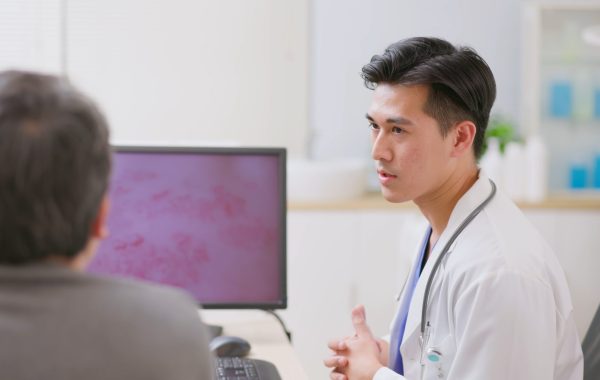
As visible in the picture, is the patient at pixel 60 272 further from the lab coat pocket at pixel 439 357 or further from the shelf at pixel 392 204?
the shelf at pixel 392 204

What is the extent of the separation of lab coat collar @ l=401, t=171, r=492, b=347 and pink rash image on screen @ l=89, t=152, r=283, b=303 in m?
0.35

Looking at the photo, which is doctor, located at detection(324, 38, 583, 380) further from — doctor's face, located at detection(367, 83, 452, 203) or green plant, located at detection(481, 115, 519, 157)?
green plant, located at detection(481, 115, 519, 157)

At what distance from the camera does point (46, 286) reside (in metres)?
0.79

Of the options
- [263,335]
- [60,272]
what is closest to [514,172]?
[263,335]

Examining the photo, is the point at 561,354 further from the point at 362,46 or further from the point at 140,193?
the point at 362,46

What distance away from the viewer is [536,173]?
3283 mm

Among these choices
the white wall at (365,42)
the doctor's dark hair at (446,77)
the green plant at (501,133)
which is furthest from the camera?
the white wall at (365,42)

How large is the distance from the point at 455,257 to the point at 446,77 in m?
0.33

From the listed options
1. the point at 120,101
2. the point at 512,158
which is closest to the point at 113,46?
the point at 120,101

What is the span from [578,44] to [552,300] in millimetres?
2419

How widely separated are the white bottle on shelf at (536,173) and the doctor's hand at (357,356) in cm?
184

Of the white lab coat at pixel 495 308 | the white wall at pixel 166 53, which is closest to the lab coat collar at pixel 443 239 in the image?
the white lab coat at pixel 495 308

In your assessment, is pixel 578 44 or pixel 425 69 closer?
pixel 425 69

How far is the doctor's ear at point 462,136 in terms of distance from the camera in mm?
1537
